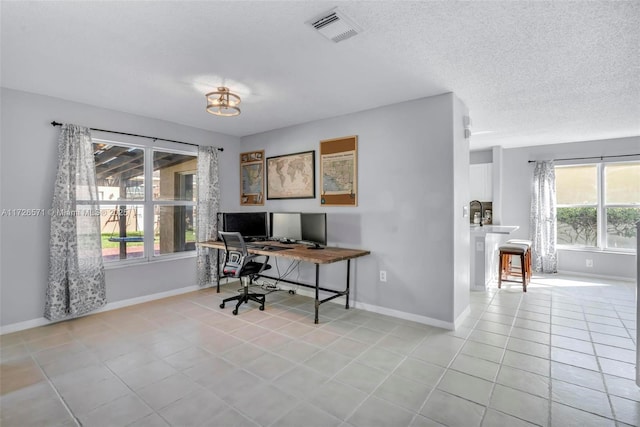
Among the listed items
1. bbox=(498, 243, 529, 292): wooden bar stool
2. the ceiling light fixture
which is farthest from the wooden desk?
bbox=(498, 243, 529, 292): wooden bar stool

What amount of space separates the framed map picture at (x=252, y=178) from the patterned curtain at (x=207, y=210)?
0.49 m

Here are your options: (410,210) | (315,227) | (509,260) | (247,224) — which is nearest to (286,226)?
(315,227)

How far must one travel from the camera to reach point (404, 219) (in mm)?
3430

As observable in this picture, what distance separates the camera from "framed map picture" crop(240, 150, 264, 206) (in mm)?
4938

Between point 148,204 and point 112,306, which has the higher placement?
point 148,204

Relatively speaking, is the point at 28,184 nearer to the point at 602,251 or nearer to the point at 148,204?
the point at 148,204

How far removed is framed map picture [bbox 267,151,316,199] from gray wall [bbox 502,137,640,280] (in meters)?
4.18

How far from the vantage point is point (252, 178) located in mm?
5055

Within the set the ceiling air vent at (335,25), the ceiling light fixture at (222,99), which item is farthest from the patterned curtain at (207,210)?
the ceiling air vent at (335,25)

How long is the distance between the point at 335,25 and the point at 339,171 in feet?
6.96

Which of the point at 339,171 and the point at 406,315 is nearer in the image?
the point at 406,315

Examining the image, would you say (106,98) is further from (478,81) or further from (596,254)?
(596,254)

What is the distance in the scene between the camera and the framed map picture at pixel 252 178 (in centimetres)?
494

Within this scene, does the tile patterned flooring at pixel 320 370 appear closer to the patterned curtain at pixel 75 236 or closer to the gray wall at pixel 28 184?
the patterned curtain at pixel 75 236
